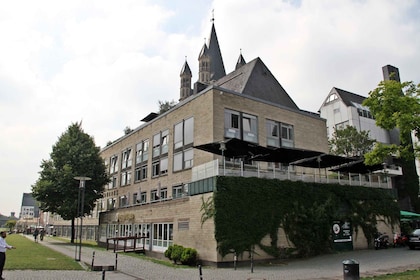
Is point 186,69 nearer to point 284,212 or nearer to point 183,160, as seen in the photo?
point 183,160

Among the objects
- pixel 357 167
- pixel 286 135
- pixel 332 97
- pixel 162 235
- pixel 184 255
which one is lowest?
pixel 184 255

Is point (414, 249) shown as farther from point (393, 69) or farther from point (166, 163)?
point (393, 69)

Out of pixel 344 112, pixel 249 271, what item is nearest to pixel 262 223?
pixel 249 271

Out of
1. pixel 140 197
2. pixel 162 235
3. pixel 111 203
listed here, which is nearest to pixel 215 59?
pixel 111 203

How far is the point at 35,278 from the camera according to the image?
13773mm

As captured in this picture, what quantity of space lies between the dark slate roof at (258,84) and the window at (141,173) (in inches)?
467

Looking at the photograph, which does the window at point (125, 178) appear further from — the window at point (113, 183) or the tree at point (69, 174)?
the window at point (113, 183)

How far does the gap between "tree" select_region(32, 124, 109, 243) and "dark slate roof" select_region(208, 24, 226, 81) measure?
33.9 metres

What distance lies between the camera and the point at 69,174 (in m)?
38.4

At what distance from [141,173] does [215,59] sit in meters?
40.8

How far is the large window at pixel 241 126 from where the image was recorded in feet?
90.1

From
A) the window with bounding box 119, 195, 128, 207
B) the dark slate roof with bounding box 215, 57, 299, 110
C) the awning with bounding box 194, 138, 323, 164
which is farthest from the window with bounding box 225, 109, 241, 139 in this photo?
the window with bounding box 119, 195, 128, 207

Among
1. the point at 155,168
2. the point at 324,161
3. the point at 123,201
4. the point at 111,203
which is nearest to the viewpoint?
the point at 324,161

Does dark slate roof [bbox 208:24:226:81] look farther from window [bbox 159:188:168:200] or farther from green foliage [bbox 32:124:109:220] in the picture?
window [bbox 159:188:168:200]
